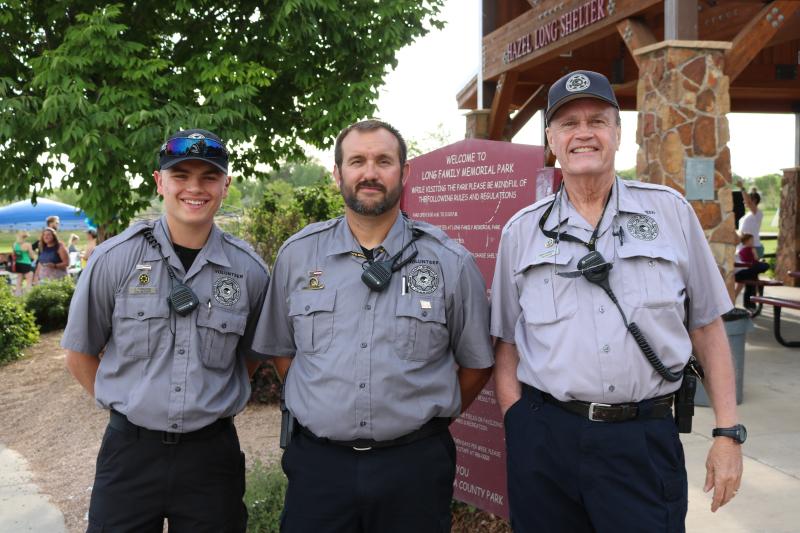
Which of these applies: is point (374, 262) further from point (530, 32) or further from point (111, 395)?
point (530, 32)

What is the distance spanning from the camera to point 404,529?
8.14 ft

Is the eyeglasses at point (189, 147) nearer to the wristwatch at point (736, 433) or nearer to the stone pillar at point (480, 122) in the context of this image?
the wristwatch at point (736, 433)

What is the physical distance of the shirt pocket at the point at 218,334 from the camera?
2680 millimetres

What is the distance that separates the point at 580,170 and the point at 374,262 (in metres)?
0.77

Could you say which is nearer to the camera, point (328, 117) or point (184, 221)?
point (184, 221)

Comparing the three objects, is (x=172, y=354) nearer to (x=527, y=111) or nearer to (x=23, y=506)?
(x=23, y=506)

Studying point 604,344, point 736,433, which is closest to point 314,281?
point 604,344

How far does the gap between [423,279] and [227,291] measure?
2.44 feet

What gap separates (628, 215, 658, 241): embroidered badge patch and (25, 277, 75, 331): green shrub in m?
10.9

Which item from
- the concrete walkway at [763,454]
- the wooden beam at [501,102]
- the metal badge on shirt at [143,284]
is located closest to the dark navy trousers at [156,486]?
the metal badge on shirt at [143,284]

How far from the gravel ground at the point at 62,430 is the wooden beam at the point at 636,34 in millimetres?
4788

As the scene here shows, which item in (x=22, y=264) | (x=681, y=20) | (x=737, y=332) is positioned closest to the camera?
(x=737, y=332)

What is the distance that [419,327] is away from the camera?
2551 millimetres

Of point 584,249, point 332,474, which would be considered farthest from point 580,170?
point 332,474
